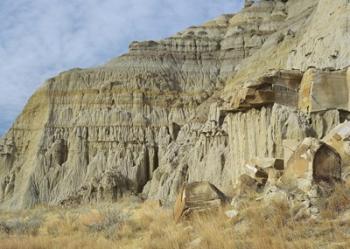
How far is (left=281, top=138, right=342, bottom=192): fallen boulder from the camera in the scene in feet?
31.7

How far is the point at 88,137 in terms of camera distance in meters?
51.4

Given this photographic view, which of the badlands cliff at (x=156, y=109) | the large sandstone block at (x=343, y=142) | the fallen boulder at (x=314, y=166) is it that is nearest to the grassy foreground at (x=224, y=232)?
the fallen boulder at (x=314, y=166)

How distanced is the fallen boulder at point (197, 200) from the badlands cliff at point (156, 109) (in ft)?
57.8

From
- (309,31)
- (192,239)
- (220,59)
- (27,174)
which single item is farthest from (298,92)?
(220,59)

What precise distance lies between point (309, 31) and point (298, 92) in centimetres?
1896

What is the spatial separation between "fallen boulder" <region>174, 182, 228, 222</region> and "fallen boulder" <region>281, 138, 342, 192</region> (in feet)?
5.79

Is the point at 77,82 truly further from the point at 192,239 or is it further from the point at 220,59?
the point at 192,239

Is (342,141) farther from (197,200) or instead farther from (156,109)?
(156,109)

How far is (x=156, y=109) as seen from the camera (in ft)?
175

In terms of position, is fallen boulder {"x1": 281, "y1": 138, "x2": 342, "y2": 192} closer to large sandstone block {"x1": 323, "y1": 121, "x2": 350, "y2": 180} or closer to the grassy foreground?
large sandstone block {"x1": 323, "y1": 121, "x2": 350, "y2": 180}

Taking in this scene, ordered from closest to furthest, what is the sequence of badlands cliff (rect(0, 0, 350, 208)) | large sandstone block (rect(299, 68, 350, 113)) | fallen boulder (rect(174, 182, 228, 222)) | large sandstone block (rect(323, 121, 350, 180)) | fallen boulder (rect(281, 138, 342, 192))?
1. fallen boulder (rect(281, 138, 342, 192))
2. large sandstone block (rect(323, 121, 350, 180))
3. fallen boulder (rect(174, 182, 228, 222))
4. large sandstone block (rect(299, 68, 350, 113))
5. badlands cliff (rect(0, 0, 350, 208))

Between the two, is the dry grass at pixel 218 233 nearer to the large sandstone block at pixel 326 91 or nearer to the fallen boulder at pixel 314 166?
the fallen boulder at pixel 314 166

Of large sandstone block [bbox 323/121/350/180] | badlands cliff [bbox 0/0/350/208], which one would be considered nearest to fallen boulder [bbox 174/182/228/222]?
large sandstone block [bbox 323/121/350/180]

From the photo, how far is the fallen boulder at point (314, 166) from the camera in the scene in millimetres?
9672
